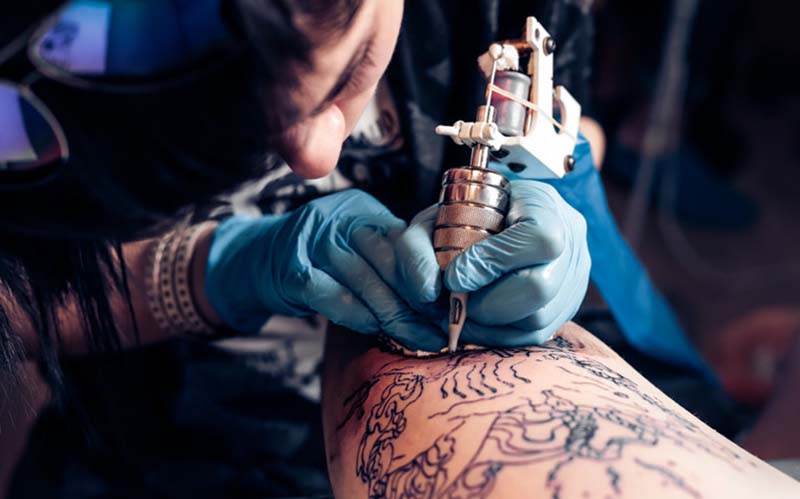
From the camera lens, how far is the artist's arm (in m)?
0.51

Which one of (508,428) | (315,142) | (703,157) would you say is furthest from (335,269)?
(703,157)

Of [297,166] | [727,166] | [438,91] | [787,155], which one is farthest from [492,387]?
[787,155]

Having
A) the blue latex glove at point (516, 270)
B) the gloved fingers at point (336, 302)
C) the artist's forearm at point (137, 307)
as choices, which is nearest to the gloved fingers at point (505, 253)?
the blue latex glove at point (516, 270)

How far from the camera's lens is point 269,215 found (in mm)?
958

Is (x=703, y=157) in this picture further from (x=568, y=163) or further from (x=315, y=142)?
(x=315, y=142)

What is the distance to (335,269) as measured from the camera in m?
0.73

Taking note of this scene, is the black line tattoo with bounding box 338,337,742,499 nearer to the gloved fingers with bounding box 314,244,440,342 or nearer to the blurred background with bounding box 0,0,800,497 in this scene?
the gloved fingers with bounding box 314,244,440,342

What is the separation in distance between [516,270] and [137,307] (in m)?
0.54

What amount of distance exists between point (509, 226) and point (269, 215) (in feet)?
1.40

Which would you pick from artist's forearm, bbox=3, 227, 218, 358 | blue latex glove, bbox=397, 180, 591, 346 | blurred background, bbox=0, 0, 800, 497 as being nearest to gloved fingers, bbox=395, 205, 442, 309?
blue latex glove, bbox=397, 180, 591, 346

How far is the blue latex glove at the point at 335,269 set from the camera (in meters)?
0.70

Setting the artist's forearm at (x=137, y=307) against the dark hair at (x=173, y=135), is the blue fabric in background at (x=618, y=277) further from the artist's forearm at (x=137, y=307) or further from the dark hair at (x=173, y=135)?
the artist's forearm at (x=137, y=307)

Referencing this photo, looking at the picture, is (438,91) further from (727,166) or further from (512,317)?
(727,166)

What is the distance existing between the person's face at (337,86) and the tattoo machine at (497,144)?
0.09m
